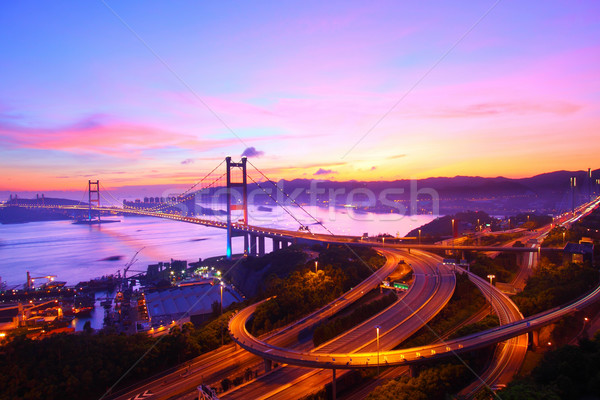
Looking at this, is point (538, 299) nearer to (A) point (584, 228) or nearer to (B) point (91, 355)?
(B) point (91, 355)

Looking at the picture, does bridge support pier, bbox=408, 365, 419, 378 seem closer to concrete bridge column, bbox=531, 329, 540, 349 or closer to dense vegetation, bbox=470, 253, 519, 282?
concrete bridge column, bbox=531, 329, 540, 349

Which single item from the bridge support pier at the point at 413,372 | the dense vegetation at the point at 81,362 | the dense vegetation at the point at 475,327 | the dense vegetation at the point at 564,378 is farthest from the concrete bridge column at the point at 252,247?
the dense vegetation at the point at 564,378

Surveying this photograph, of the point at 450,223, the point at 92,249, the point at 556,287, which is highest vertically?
the point at 556,287

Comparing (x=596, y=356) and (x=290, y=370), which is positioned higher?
(x=596, y=356)

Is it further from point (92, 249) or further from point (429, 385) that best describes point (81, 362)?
point (92, 249)

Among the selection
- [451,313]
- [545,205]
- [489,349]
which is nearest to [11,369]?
[489,349]

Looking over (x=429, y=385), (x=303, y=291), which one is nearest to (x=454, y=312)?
(x=303, y=291)

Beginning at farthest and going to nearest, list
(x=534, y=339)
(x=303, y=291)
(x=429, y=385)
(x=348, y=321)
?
1. (x=303, y=291)
2. (x=348, y=321)
3. (x=534, y=339)
4. (x=429, y=385)
